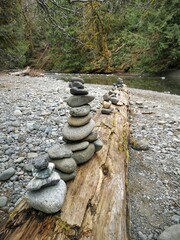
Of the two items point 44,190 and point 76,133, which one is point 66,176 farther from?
point 76,133

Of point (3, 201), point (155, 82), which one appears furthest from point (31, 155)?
point (155, 82)

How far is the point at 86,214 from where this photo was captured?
179 cm

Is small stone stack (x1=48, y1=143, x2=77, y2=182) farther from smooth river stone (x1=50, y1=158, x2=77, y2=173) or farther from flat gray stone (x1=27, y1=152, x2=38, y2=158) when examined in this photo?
flat gray stone (x1=27, y1=152, x2=38, y2=158)

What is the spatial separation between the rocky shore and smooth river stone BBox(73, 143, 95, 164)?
78 centimetres

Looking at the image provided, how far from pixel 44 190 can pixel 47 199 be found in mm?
120

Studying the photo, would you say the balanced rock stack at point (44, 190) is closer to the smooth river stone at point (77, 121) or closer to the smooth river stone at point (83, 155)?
the smooth river stone at point (83, 155)

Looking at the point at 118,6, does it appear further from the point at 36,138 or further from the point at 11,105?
the point at 11,105

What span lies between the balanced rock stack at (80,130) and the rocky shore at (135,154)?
818 millimetres

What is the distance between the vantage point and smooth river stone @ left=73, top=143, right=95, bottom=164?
237cm

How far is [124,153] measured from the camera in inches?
121

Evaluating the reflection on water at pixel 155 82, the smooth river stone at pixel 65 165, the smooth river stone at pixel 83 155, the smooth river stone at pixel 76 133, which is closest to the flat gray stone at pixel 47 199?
the smooth river stone at pixel 65 165

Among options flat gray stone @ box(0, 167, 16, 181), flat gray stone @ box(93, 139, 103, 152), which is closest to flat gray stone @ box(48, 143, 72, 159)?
flat gray stone @ box(93, 139, 103, 152)

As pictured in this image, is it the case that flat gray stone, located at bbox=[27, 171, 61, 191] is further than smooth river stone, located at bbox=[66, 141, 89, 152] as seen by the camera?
No

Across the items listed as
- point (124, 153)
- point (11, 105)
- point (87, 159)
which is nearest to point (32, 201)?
point (87, 159)
